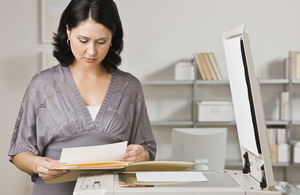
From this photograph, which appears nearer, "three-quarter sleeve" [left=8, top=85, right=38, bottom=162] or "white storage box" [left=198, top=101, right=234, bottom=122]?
"three-quarter sleeve" [left=8, top=85, right=38, bottom=162]

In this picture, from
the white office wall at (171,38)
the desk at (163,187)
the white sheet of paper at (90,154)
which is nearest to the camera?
the desk at (163,187)

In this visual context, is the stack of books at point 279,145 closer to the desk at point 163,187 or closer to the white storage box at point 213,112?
the white storage box at point 213,112

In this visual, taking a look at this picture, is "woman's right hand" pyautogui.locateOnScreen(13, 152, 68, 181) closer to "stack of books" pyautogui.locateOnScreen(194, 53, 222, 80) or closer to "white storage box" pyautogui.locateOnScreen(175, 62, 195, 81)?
"white storage box" pyautogui.locateOnScreen(175, 62, 195, 81)

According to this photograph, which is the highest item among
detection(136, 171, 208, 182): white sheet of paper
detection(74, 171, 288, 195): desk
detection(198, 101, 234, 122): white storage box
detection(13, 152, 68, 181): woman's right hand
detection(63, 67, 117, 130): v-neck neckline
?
detection(63, 67, 117, 130): v-neck neckline

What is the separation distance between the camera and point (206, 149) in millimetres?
2193

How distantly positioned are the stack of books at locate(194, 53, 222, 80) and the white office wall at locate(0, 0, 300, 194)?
219mm

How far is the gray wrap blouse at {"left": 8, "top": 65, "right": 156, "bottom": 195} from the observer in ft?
3.88

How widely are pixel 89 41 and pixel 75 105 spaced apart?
249mm

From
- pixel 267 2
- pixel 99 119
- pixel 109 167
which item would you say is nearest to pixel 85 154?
pixel 109 167

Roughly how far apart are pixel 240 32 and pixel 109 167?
0.47 metres

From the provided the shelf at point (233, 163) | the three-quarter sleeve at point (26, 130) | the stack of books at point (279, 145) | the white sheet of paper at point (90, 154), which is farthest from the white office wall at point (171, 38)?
the white sheet of paper at point (90, 154)

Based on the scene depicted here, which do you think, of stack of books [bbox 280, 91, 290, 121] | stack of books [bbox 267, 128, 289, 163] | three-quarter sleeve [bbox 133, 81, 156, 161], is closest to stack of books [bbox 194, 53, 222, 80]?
stack of books [bbox 280, 91, 290, 121]

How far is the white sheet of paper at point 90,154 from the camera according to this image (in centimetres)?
90

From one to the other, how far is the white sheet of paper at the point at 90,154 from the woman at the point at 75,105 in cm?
12
